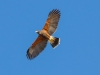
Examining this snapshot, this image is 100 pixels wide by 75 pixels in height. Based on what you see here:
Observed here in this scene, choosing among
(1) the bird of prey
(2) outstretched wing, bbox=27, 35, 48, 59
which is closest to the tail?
(1) the bird of prey

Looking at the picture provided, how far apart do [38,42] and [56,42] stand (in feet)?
4.02

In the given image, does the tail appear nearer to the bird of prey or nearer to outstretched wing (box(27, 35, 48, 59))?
the bird of prey

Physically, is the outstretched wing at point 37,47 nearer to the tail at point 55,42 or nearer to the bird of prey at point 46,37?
the bird of prey at point 46,37

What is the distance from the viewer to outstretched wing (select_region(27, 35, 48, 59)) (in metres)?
43.5

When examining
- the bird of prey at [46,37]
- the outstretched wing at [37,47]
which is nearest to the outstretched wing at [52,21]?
the bird of prey at [46,37]

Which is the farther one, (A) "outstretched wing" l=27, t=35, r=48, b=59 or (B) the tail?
(B) the tail

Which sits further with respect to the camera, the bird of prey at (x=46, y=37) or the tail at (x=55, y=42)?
the tail at (x=55, y=42)

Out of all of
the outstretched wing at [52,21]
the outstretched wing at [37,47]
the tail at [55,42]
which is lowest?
the outstretched wing at [37,47]

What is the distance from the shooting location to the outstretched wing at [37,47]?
43.5m

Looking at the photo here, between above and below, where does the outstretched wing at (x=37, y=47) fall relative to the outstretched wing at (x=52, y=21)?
below

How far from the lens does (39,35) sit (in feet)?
145

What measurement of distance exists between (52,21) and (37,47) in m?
2.05

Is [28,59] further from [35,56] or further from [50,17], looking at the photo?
[50,17]

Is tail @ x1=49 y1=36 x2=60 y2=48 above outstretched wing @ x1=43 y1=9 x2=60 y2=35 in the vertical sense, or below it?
below
